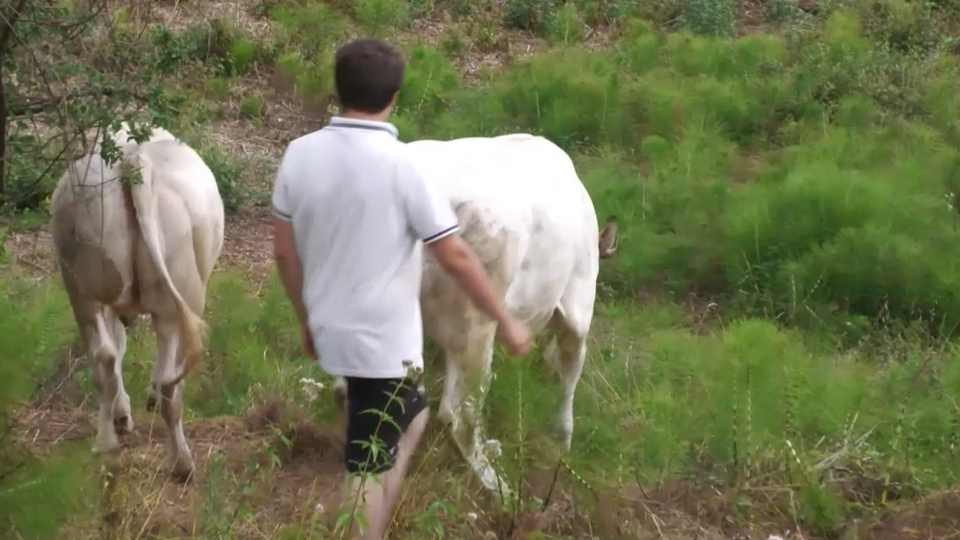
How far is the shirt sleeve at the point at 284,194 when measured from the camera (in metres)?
3.67

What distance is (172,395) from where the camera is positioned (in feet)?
16.1

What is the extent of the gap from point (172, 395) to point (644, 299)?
3.87 meters

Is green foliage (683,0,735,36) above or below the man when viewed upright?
below

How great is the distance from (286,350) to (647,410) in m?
1.98

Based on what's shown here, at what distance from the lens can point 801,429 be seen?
5473 millimetres

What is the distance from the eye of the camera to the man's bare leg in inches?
143

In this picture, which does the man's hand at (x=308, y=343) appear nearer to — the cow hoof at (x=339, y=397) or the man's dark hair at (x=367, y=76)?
the man's dark hair at (x=367, y=76)

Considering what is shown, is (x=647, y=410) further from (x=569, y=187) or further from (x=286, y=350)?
(x=286, y=350)

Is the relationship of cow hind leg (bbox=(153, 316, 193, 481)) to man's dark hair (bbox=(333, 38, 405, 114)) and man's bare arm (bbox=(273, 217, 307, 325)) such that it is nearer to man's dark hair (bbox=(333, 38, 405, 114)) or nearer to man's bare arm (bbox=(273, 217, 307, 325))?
man's bare arm (bbox=(273, 217, 307, 325))

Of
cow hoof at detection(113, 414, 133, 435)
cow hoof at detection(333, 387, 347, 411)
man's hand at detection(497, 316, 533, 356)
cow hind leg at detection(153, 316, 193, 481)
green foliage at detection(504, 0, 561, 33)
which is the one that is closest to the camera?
man's hand at detection(497, 316, 533, 356)

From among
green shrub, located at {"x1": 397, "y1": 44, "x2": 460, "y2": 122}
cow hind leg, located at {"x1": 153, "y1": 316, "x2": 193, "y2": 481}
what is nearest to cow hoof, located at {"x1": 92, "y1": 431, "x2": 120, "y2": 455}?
cow hind leg, located at {"x1": 153, "y1": 316, "x2": 193, "y2": 481}

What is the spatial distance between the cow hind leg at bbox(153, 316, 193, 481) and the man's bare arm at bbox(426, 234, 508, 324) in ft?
5.62

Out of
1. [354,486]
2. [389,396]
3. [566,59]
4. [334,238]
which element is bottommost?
[566,59]

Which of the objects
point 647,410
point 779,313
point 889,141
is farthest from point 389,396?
point 889,141
